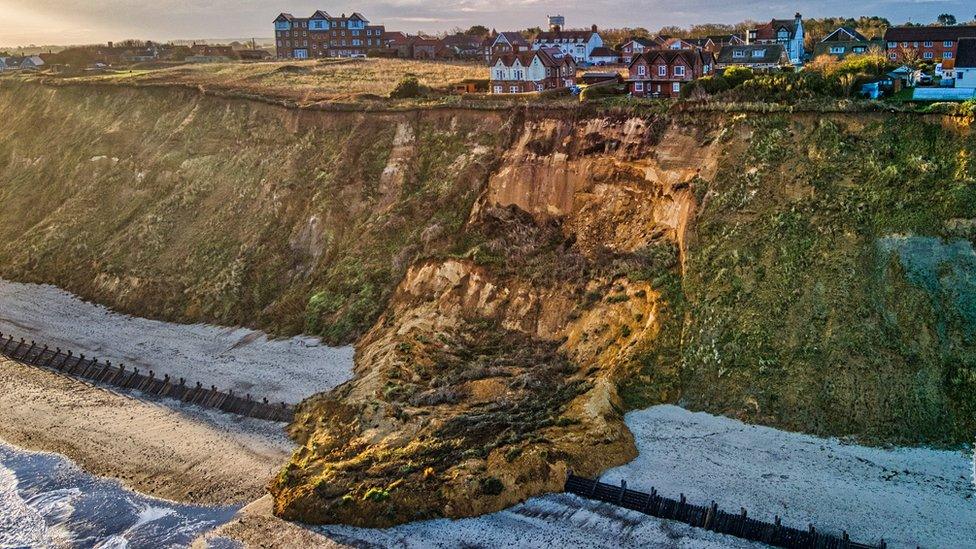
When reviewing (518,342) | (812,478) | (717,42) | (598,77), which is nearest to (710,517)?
(812,478)

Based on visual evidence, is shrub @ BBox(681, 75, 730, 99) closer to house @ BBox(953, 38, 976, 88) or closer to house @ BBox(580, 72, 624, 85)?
house @ BBox(953, 38, 976, 88)

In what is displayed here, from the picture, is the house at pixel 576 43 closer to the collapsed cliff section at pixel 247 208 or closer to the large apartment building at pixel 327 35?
the large apartment building at pixel 327 35

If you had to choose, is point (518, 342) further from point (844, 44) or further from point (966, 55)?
point (844, 44)

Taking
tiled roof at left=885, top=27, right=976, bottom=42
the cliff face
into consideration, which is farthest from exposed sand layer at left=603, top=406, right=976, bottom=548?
tiled roof at left=885, top=27, right=976, bottom=42

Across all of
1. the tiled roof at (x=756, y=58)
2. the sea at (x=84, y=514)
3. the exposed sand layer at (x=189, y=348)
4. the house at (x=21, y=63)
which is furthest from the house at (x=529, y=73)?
the house at (x=21, y=63)

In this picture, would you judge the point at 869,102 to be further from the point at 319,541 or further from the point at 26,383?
the point at 26,383

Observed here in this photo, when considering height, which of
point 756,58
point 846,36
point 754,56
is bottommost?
point 756,58

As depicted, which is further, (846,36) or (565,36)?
(565,36)
